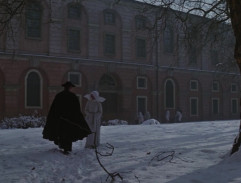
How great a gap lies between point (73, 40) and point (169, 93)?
35.4 feet

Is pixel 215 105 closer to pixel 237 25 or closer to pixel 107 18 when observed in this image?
pixel 107 18

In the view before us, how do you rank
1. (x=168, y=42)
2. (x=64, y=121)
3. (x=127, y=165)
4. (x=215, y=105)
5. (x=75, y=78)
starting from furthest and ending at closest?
(x=215, y=105), (x=168, y=42), (x=75, y=78), (x=64, y=121), (x=127, y=165)

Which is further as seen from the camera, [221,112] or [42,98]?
[221,112]

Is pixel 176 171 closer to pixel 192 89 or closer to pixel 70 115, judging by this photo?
pixel 70 115

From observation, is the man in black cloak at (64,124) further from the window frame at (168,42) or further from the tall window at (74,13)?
the window frame at (168,42)

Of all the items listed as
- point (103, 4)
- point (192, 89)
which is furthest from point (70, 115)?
point (192, 89)

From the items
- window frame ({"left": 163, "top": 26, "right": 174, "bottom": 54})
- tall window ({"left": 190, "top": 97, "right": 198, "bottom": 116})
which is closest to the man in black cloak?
window frame ({"left": 163, "top": 26, "right": 174, "bottom": 54})

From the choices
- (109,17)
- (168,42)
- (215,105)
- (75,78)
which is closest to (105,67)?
(75,78)

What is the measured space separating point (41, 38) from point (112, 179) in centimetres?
2084

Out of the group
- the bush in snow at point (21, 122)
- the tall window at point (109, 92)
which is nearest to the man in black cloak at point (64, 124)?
the bush in snow at point (21, 122)

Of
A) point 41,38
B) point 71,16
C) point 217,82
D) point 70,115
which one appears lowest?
point 70,115

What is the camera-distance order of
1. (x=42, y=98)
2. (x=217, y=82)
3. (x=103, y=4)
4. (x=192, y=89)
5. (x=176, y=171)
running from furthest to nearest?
1. (x=217, y=82)
2. (x=192, y=89)
3. (x=103, y=4)
4. (x=42, y=98)
5. (x=176, y=171)

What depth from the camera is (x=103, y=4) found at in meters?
28.4

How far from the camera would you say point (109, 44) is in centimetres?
2866
